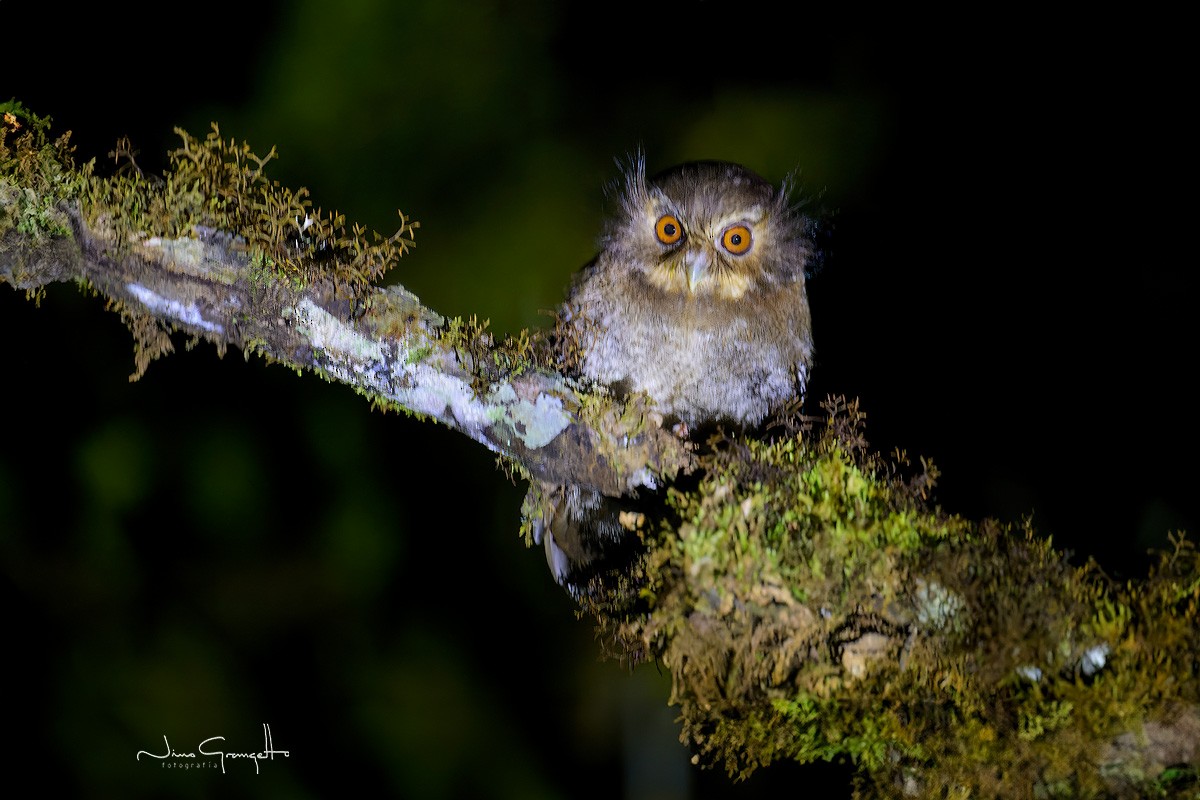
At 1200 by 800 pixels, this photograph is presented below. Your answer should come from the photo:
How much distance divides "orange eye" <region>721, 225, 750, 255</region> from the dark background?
1.58ft

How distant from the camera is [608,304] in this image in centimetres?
278

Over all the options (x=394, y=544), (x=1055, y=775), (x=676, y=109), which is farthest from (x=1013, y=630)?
(x=394, y=544)

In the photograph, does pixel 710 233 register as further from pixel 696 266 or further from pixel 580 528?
pixel 580 528

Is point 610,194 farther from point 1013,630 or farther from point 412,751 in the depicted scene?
point 412,751

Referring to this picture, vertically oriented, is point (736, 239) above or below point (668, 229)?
below

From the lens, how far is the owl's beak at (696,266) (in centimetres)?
263

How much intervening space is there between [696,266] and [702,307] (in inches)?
5.9

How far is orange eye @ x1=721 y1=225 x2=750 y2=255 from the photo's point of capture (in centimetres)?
273

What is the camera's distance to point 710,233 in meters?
2.70

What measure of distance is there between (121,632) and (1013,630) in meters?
6.10
